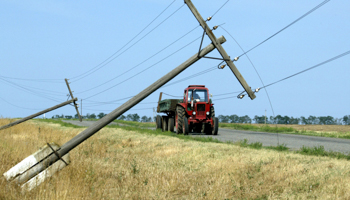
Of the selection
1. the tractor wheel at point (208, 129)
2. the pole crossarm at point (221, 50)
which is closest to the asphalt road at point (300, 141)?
the tractor wheel at point (208, 129)

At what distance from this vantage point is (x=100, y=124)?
6602 millimetres

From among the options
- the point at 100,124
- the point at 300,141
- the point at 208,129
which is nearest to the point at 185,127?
the point at 208,129

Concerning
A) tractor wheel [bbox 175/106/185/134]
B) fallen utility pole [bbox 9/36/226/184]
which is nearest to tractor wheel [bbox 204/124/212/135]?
tractor wheel [bbox 175/106/185/134]

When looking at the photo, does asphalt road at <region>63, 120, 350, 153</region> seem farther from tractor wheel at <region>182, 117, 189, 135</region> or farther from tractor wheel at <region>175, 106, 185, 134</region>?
tractor wheel at <region>175, 106, 185, 134</region>

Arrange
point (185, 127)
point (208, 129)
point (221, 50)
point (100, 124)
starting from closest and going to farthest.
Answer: point (100, 124)
point (221, 50)
point (185, 127)
point (208, 129)

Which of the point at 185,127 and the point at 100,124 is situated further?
the point at 185,127

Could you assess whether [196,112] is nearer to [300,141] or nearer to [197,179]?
[300,141]

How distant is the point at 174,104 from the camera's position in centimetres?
2202

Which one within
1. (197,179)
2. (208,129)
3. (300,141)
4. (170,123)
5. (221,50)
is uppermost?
(221,50)

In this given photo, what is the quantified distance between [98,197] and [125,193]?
783mm

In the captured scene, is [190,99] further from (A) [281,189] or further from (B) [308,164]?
(A) [281,189]

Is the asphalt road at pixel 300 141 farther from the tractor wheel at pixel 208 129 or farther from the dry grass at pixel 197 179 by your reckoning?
the dry grass at pixel 197 179

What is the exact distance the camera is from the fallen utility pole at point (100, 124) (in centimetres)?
600

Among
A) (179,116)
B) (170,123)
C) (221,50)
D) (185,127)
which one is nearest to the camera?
(221,50)
